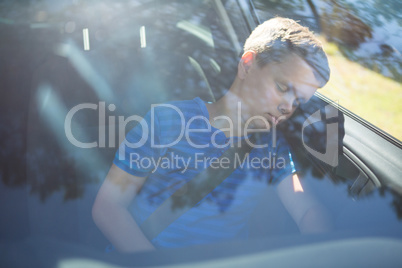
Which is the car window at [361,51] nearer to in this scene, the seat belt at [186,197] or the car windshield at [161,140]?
the car windshield at [161,140]

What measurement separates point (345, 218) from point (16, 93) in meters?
0.93

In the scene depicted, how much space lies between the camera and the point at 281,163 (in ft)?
3.68

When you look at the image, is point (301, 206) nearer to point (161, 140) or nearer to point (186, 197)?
point (186, 197)

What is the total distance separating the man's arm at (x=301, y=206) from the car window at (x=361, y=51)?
30 cm

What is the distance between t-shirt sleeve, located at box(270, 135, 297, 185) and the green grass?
0.21m

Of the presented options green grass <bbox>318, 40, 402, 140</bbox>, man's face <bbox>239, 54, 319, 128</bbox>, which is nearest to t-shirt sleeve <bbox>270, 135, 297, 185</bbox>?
man's face <bbox>239, 54, 319, 128</bbox>

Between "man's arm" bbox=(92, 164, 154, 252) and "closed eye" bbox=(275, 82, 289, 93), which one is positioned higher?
"closed eye" bbox=(275, 82, 289, 93)

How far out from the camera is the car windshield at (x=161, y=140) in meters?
0.92

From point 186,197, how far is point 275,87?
39cm

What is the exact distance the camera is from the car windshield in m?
0.92

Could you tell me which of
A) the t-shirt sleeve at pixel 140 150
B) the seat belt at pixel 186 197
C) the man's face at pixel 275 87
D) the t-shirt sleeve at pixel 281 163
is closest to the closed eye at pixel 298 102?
the man's face at pixel 275 87

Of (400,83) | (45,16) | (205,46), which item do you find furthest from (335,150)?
(45,16)

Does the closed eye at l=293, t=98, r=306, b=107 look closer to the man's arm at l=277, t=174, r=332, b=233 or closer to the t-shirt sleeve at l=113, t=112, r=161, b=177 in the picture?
the man's arm at l=277, t=174, r=332, b=233

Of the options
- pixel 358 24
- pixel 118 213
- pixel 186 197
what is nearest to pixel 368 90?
pixel 358 24
